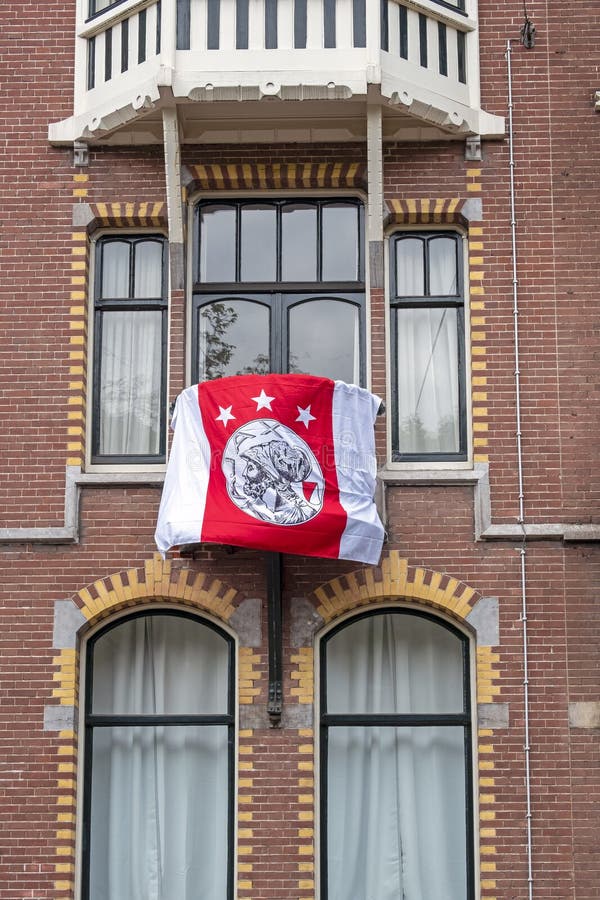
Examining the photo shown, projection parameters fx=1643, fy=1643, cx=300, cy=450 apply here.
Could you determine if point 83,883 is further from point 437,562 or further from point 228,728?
point 437,562

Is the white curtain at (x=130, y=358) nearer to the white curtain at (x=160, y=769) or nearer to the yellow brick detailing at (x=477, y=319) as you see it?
the white curtain at (x=160, y=769)

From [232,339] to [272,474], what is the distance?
81.4 inches

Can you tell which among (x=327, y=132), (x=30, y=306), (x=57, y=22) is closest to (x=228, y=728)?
(x=30, y=306)

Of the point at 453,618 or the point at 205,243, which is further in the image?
the point at 205,243

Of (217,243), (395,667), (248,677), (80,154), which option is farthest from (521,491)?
(80,154)

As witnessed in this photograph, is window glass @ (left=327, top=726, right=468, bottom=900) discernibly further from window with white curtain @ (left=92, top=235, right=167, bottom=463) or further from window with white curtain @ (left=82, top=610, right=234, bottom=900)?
window with white curtain @ (left=92, top=235, right=167, bottom=463)

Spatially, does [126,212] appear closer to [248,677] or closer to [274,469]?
[274,469]

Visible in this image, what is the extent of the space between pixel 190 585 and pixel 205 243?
11.6 ft

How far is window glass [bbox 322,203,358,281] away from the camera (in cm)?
1642

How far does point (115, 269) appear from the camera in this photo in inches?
652

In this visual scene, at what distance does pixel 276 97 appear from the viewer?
1566 centimetres

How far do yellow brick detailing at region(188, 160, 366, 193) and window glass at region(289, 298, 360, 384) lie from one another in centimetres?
121

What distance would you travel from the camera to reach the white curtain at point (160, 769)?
49.6 ft

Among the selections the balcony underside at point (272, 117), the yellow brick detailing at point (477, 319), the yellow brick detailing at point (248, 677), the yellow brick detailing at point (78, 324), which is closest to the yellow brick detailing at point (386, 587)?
the yellow brick detailing at point (248, 677)
